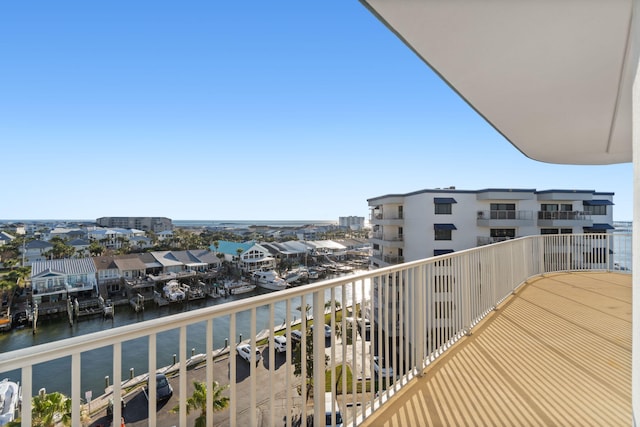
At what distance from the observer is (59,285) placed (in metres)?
30.8

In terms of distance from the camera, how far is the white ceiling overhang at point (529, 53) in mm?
2066

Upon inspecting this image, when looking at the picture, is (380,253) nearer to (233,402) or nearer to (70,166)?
(233,402)

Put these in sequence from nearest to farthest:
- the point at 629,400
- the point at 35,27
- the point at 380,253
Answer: the point at 629,400, the point at 35,27, the point at 380,253

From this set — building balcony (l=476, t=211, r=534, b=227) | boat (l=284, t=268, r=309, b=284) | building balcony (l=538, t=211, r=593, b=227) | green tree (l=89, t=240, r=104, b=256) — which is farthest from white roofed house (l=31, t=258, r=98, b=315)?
building balcony (l=538, t=211, r=593, b=227)

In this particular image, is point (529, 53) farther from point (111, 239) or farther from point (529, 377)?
point (111, 239)

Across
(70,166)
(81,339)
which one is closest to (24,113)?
(70,166)

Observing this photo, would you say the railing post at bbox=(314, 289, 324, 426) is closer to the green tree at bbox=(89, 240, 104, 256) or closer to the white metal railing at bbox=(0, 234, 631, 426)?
the white metal railing at bbox=(0, 234, 631, 426)

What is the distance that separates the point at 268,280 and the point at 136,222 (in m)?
68.4

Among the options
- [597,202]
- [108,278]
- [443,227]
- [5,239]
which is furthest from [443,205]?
[5,239]

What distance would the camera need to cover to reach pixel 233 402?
1.32 m

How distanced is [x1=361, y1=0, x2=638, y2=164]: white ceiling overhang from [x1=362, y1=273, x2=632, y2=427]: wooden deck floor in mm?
2166

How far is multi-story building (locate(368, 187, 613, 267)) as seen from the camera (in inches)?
890

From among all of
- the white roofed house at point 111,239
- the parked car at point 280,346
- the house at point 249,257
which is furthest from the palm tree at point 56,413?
the white roofed house at point 111,239

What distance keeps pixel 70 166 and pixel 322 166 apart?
119 ft
